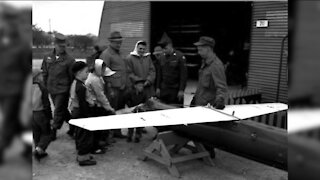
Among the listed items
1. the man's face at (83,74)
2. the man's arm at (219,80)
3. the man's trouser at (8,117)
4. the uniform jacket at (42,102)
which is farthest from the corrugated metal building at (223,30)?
the man's trouser at (8,117)

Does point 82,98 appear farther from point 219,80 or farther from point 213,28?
point 213,28

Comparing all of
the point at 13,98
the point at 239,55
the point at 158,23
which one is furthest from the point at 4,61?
the point at 239,55

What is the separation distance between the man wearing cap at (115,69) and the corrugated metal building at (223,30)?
3038mm

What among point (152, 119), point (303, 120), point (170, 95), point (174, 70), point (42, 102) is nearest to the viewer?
point (303, 120)

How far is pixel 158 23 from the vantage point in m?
9.63

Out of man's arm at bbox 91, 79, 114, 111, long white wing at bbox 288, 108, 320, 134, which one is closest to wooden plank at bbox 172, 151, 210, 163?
man's arm at bbox 91, 79, 114, 111

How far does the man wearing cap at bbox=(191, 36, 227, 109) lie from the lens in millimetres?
3949

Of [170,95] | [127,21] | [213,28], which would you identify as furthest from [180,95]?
[213,28]

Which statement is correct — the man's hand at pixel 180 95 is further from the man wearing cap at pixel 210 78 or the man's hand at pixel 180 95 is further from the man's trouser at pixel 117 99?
the man wearing cap at pixel 210 78

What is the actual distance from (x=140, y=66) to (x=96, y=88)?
127 centimetres

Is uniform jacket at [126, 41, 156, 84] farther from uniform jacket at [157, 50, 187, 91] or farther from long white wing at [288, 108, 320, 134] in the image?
long white wing at [288, 108, 320, 134]

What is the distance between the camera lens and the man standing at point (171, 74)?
5375mm

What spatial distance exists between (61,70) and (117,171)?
1.90m

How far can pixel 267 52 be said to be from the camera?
6.47m
